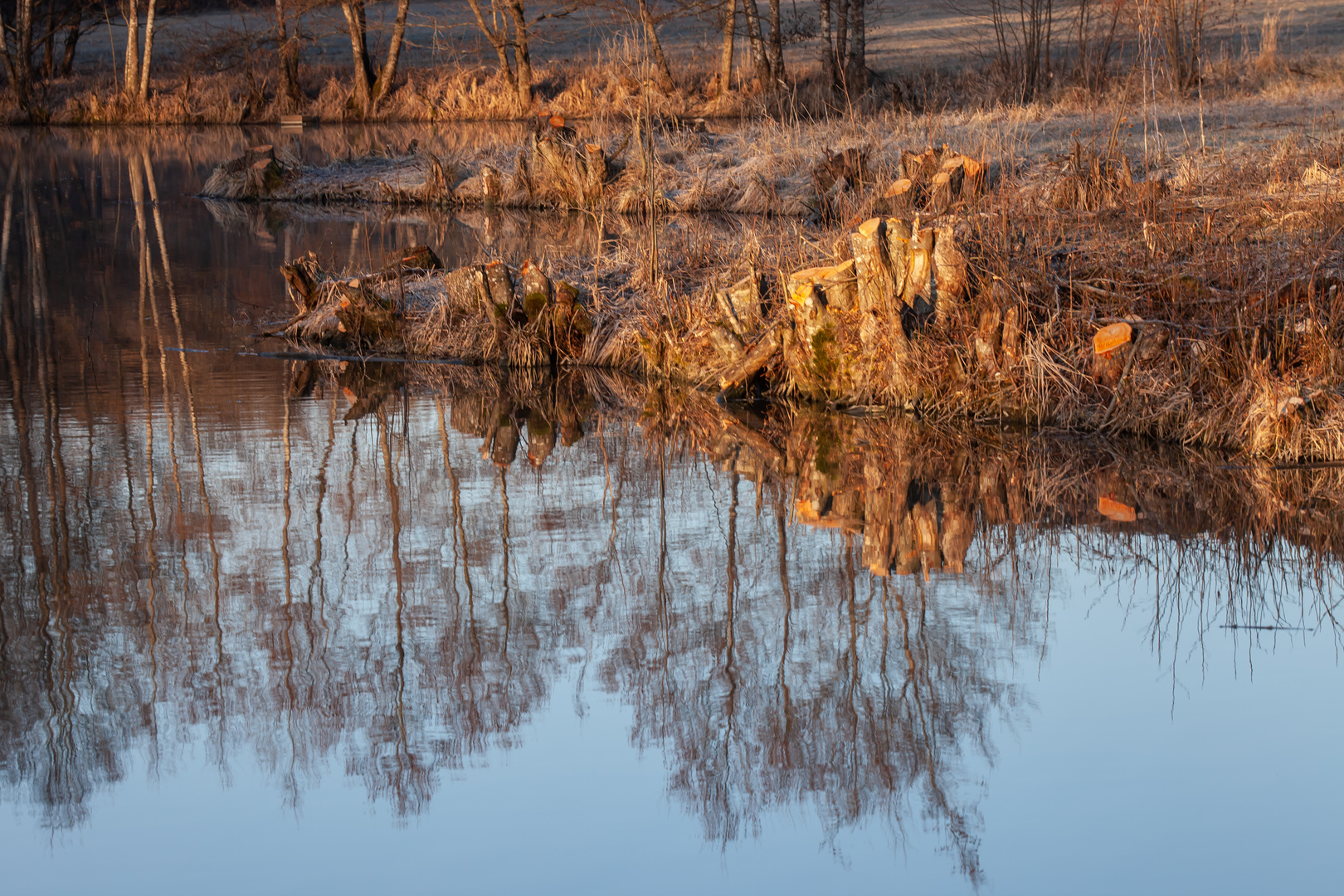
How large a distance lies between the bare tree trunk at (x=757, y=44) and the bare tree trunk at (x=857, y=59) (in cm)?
210

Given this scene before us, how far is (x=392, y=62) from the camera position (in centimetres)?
3459

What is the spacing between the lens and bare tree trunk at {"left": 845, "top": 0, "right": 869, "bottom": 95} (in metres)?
25.1

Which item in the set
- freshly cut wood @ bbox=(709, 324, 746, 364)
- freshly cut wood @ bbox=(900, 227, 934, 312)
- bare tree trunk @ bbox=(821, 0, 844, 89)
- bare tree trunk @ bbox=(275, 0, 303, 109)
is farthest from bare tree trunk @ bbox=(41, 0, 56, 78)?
freshly cut wood @ bbox=(900, 227, 934, 312)

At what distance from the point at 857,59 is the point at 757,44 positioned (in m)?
4.97

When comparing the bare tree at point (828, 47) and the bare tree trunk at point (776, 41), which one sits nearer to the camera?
the bare tree at point (828, 47)

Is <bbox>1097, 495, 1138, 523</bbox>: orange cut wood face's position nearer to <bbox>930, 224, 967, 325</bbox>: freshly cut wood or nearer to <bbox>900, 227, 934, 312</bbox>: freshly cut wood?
<bbox>930, 224, 967, 325</bbox>: freshly cut wood

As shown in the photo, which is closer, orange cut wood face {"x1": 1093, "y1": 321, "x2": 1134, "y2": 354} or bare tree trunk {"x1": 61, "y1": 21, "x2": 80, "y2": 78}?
orange cut wood face {"x1": 1093, "y1": 321, "x2": 1134, "y2": 354}

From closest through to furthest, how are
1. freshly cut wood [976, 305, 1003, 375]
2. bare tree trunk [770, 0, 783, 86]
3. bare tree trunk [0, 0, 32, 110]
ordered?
freshly cut wood [976, 305, 1003, 375], bare tree trunk [770, 0, 783, 86], bare tree trunk [0, 0, 32, 110]

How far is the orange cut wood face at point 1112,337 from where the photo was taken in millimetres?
8633

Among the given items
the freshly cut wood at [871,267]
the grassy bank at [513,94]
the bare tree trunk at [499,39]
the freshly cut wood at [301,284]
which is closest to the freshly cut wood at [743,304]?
the freshly cut wood at [871,267]

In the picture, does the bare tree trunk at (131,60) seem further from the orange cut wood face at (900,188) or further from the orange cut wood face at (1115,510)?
the orange cut wood face at (1115,510)

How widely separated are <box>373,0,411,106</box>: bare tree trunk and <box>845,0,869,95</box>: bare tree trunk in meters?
11.8

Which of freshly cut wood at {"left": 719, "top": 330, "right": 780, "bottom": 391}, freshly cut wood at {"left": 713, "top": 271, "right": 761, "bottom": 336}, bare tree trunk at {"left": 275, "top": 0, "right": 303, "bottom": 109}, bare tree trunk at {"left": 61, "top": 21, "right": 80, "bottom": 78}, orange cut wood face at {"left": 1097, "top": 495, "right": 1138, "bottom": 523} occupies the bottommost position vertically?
orange cut wood face at {"left": 1097, "top": 495, "right": 1138, "bottom": 523}

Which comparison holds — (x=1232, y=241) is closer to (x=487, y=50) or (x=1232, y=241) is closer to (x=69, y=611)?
(x=69, y=611)
